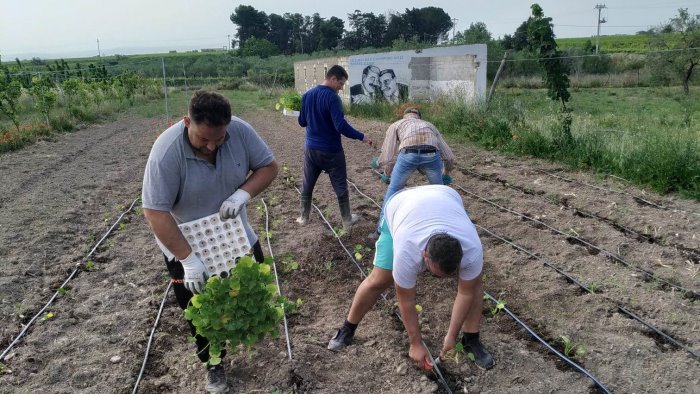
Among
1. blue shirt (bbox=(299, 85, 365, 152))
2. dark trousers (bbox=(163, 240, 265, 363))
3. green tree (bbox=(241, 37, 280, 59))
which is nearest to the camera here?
dark trousers (bbox=(163, 240, 265, 363))

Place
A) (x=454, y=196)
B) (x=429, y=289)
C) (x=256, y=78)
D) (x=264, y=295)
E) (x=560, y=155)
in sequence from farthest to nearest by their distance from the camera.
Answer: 1. (x=256, y=78)
2. (x=560, y=155)
3. (x=429, y=289)
4. (x=454, y=196)
5. (x=264, y=295)

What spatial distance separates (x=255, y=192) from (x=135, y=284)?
7.61 ft

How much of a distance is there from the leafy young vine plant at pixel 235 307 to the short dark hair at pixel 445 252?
879 mm

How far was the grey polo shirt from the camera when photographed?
2588 mm

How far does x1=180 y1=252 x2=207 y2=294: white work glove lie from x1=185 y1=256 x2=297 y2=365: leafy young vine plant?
5 cm

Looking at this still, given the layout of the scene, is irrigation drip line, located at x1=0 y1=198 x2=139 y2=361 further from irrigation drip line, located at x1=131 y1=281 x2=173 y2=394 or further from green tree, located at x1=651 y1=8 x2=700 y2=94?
green tree, located at x1=651 y1=8 x2=700 y2=94

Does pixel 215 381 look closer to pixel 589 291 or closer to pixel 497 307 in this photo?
pixel 497 307

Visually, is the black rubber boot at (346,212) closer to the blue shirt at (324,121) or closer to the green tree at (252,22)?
the blue shirt at (324,121)

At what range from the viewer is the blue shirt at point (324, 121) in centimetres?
534

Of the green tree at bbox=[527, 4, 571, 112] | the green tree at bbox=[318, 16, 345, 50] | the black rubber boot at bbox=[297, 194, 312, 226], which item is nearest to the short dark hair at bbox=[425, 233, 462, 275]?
the black rubber boot at bbox=[297, 194, 312, 226]

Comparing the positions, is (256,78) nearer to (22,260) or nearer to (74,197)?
(74,197)

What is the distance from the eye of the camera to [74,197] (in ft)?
25.4

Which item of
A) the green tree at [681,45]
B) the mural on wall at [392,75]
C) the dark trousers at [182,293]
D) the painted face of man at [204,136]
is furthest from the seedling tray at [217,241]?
the green tree at [681,45]

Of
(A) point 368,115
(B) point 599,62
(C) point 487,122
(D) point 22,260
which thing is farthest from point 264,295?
(B) point 599,62
